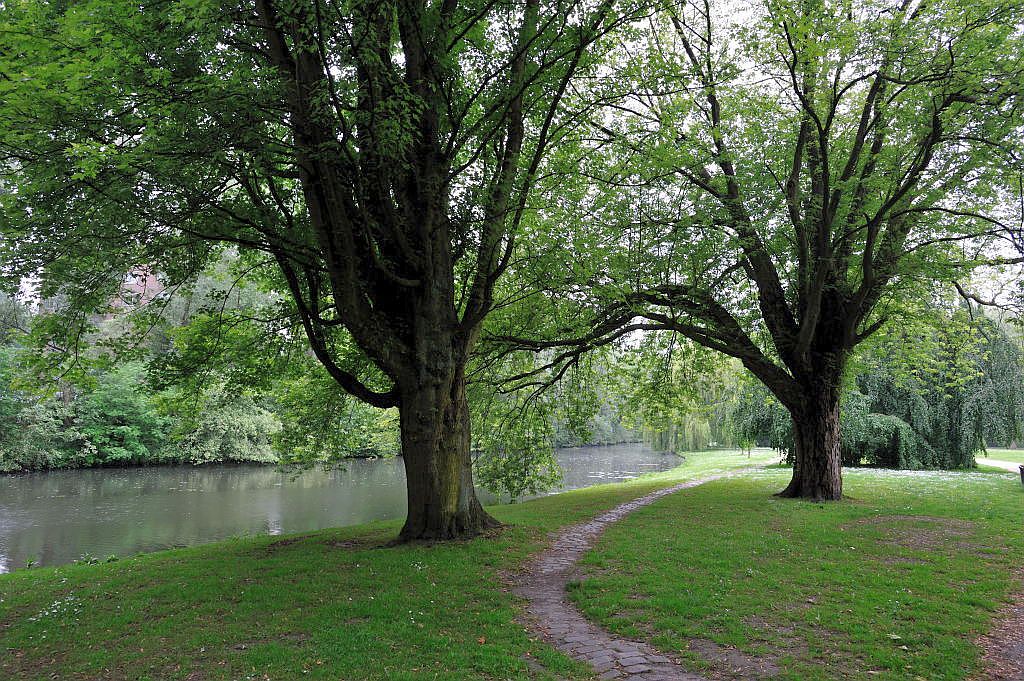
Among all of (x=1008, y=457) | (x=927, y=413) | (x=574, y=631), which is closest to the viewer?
(x=574, y=631)

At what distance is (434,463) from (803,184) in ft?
37.7

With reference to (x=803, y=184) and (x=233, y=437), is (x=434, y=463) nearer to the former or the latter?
(x=803, y=184)

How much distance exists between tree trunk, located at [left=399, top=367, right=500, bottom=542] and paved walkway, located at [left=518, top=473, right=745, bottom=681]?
1699mm

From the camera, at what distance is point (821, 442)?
566 inches

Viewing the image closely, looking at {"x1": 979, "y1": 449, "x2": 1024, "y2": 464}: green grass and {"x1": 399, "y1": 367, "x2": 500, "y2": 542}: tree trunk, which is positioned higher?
{"x1": 399, "y1": 367, "x2": 500, "y2": 542}: tree trunk

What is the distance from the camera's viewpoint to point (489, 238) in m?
10.0

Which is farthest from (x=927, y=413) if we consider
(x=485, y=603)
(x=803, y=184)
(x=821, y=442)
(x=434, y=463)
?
(x=485, y=603)

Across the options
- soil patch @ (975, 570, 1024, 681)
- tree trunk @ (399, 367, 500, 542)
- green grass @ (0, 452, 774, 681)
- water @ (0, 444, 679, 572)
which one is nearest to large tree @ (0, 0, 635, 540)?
tree trunk @ (399, 367, 500, 542)

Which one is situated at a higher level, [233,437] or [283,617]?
[233,437]

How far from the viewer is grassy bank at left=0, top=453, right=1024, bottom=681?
5.40 meters

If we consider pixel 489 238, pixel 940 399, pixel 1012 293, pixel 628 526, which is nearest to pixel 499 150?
pixel 489 238

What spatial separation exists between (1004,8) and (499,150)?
779 cm

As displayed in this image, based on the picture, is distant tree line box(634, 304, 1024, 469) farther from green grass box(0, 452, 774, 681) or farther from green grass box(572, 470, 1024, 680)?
green grass box(0, 452, 774, 681)

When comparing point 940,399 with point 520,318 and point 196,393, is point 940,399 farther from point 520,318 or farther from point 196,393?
point 196,393
